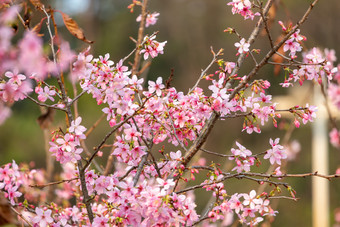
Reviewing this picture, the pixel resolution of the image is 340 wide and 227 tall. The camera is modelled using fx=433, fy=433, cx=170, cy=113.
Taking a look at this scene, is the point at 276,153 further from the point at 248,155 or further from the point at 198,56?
the point at 198,56

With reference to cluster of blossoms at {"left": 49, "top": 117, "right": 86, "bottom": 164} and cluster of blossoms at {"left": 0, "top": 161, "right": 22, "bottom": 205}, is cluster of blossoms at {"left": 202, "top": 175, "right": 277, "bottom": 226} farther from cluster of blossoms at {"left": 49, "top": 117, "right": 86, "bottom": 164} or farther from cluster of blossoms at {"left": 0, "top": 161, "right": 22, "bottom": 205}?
cluster of blossoms at {"left": 0, "top": 161, "right": 22, "bottom": 205}

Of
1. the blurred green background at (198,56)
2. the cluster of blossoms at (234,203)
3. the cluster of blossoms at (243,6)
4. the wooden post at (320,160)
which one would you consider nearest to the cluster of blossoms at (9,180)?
the cluster of blossoms at (234,203)

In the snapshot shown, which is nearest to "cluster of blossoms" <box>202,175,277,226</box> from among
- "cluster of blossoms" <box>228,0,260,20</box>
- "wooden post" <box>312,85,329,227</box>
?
"cluster of blossoms" <box>228,0,260,20</box>

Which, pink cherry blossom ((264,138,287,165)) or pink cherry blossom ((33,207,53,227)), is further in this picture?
pink cherry blossom ((264,138,287,165))

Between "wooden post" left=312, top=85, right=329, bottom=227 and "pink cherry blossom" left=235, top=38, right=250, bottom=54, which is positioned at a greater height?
"wooden post" left=312, top=85, right=329, bottom=227

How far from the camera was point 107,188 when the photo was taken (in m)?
1.26

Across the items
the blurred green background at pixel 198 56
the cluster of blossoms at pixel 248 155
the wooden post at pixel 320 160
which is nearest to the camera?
the cluster of blossoms at pixel 248 155

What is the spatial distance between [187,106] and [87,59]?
13.1 inches

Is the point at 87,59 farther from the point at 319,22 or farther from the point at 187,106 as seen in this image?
the point at 319,22

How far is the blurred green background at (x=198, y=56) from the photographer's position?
31.8 feet

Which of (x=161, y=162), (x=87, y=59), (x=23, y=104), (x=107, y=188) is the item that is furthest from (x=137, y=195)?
(x=23, y=104)

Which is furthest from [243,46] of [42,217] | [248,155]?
[42,217]

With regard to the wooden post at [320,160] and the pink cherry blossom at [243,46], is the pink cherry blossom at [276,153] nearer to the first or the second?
the pink cherry blossom at [243,46]

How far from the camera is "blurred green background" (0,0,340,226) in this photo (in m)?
9.70
